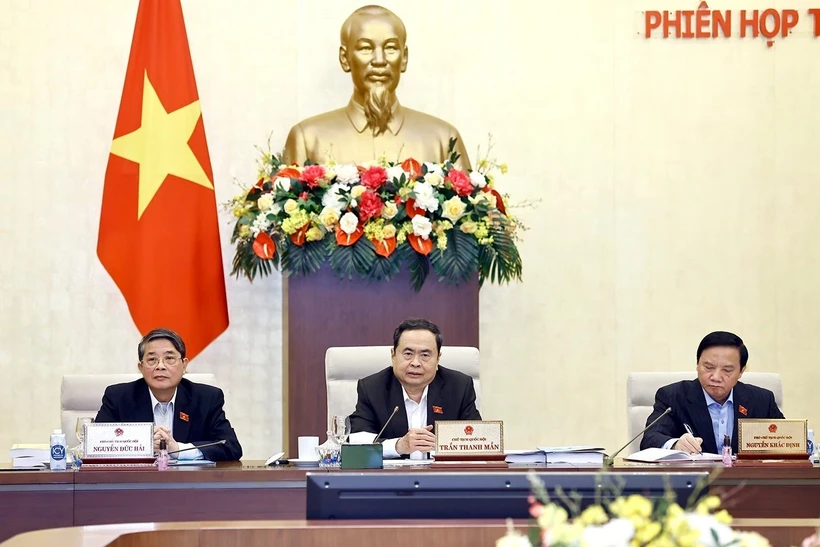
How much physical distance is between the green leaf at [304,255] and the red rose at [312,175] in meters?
0.23

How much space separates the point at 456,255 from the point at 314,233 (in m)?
0.57

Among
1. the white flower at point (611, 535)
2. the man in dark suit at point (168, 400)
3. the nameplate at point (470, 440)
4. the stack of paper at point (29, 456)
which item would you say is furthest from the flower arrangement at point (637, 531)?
the man in dark suit at point (168, 400)

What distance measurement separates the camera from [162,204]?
18.0 ft

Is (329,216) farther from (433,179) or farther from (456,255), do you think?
(456,255)

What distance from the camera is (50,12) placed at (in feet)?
19.6

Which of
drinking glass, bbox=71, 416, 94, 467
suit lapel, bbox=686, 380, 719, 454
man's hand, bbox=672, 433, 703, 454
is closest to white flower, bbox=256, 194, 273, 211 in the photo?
drinking glass, bbox=71, 416, 94, 467

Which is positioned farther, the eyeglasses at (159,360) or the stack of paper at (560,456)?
the eyeglasses at (159,360)

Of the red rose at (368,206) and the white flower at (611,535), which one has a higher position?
the red rose at (368,206)

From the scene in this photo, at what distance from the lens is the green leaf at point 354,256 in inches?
182

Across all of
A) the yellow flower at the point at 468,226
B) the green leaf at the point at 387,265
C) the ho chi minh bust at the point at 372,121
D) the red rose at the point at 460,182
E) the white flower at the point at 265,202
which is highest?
the ho chi minh bust at the point at 372,121

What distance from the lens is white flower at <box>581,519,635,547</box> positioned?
50.5 inches

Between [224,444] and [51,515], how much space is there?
77 centimetres

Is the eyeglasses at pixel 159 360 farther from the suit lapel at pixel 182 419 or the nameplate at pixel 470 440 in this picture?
the nameplate at pixel 470 440

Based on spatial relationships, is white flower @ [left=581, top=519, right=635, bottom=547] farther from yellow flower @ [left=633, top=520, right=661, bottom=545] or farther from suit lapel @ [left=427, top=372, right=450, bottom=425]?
suit lapel @ [left=427, top=372, right=450, bottom=425]
